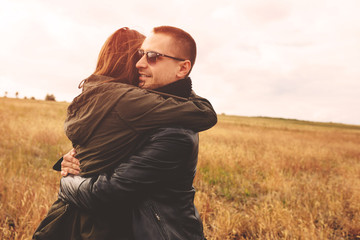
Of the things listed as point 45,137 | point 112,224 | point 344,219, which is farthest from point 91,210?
point 45,137

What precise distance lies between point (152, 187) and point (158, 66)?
2.44ft

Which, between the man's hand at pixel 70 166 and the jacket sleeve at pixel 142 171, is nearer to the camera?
the jacket sleeve at pixel 142 171

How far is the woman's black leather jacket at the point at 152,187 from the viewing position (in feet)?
3.39

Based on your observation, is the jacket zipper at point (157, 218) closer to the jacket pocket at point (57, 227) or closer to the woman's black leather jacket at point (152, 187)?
the woman's black leather jacket at point (152, 187)

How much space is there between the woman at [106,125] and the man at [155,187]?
0.19ft

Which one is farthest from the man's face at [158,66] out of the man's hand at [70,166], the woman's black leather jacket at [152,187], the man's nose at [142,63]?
the man's hand at [70,166]

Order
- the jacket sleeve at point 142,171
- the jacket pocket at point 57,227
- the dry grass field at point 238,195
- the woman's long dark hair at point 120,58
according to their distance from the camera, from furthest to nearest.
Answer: the dry grass field at point 238,195 → the woman's long dark hair at point 120,58 → the jacket pocket at point 57,227 → the jacket sleeve at point 142,171

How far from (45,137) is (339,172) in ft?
29.0

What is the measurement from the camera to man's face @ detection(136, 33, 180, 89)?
1.42 metres

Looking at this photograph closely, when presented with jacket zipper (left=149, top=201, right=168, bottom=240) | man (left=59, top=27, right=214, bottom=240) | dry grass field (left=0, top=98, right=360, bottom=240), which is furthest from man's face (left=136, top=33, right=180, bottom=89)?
dry grass field (left=0, top=98, right=360, bottom=240)

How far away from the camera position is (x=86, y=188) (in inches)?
42.4

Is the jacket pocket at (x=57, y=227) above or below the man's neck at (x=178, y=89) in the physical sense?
below

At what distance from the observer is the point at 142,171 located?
3.38ft

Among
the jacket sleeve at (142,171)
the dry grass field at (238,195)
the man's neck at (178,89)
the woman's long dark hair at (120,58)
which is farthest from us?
the dry grass field at (238,195)
